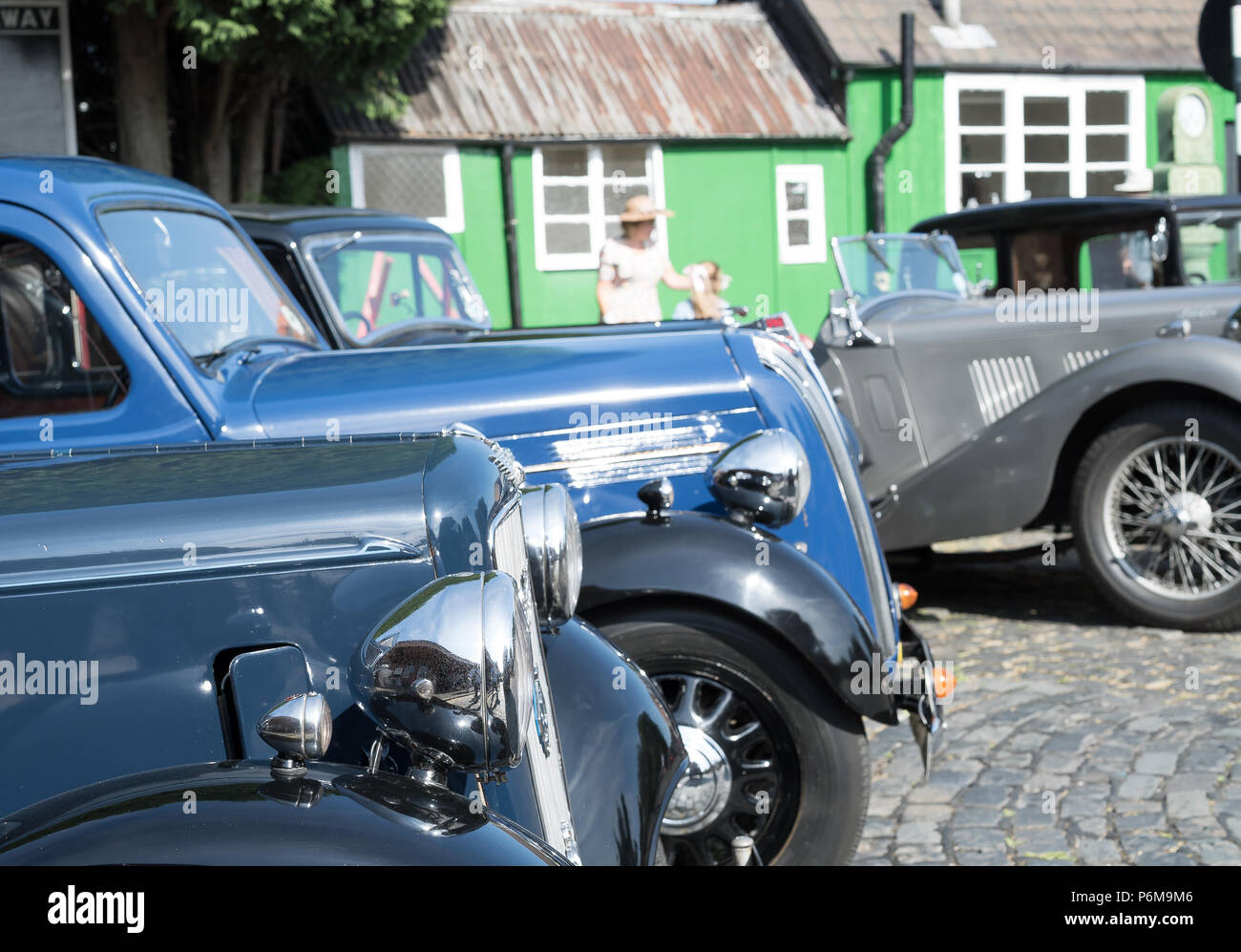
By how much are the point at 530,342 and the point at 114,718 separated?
88.1 inches

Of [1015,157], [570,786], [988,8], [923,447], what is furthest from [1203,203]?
[988,8]

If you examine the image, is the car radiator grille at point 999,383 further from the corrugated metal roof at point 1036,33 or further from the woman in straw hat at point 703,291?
the corrugated metal roof at point 1036,33

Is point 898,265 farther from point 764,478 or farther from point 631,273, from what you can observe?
point 764,478

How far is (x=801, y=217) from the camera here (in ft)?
51.7

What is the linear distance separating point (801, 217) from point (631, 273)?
29.3 feet

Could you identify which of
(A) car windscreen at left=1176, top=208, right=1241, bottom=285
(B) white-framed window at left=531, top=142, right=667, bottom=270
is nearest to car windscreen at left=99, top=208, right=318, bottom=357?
(A) car windscreen at left=1176, top=208, right=1241, bottom=285

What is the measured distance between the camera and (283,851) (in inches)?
54.4

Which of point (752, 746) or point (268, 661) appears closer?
point (268, 661)

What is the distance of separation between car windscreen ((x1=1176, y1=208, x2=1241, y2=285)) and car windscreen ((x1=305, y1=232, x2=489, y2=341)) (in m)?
3.58

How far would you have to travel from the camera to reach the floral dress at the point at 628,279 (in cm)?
727

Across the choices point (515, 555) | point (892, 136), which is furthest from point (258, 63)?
point (515, 555)

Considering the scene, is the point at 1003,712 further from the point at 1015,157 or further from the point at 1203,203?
the point at 1015,157

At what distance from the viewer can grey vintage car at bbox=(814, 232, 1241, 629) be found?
208 inches

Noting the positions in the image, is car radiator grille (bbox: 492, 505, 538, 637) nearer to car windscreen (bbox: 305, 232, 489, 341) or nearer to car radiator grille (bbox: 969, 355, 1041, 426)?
car windscreen (bbox: 305, 232, 489, 341)
